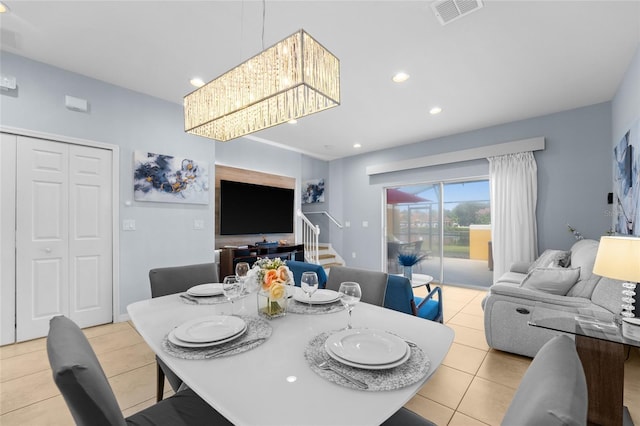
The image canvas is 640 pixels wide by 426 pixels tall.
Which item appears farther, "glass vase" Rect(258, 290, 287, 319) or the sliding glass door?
the sliding glass door

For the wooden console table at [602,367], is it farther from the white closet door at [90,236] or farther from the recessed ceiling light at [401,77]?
the white closet door at [90,236]

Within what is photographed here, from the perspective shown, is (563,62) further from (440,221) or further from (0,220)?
(0,220)

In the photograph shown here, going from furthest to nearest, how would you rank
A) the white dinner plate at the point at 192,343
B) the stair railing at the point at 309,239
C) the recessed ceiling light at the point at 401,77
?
1. the stair railing at the point at 309,239
2. the recessed ceiling light at the point at 401,77
3. the white dinner plate at the point at 192,343

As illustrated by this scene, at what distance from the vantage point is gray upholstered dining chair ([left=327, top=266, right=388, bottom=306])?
1.73 m

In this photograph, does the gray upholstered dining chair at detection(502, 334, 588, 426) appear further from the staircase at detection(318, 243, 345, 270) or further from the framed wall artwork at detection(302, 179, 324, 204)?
the framed wall artwork at detection(302, 179, 324, 204)

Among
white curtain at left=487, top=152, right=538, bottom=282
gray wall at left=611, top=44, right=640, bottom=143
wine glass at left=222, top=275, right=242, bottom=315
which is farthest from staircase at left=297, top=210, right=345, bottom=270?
gray wall at left=611, top=44, right=640, bottom=143

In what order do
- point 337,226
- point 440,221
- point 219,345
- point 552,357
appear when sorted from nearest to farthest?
1. point 552,357
2. point 219,345
3. point 440,221
4. point 337,226

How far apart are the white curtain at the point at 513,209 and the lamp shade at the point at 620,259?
2.53 m

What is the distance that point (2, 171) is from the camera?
256 cm

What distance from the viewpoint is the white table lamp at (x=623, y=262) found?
163 cm

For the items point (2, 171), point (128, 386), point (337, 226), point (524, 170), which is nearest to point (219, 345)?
point (128, 386)

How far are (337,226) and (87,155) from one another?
15.2 feet

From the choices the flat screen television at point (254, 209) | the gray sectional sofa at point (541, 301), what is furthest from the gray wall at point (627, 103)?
the flat screen television at point (254, 209)

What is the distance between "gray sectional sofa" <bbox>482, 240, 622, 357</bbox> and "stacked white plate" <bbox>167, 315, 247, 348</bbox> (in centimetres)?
229
